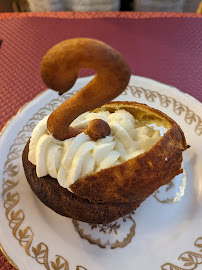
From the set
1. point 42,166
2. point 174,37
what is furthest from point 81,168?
point 174,37

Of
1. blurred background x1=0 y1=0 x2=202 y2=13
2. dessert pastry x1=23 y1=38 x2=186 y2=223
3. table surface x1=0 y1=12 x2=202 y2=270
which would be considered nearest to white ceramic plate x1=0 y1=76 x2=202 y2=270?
dessert pastry x1=23 y1=38 x2=186 y2=223

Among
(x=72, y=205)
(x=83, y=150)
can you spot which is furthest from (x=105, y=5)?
(x=72, y=205)

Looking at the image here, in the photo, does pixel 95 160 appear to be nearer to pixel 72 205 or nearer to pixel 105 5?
pixel 72 205

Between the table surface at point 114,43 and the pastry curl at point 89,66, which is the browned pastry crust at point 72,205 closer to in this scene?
the pastry curl at point 89,66

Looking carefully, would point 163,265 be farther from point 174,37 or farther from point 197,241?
point 174,37

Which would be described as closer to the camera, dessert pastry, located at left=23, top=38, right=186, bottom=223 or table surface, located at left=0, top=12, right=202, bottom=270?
dessert pastry, located at left=23, top=38, right=186, bottom=223

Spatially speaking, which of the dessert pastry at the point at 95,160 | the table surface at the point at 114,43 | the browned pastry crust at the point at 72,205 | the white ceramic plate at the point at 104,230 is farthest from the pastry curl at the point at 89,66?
the table surface at the point at 114,43

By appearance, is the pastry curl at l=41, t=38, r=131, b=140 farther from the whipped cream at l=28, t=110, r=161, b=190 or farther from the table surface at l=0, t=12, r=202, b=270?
the table surface at l=0, t=12, r=202, b=270
